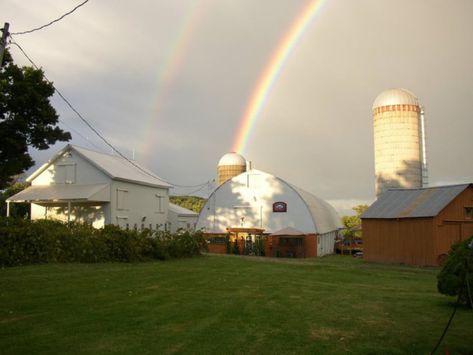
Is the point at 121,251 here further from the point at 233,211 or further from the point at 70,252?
the point at 233,211

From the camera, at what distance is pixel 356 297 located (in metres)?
12.8

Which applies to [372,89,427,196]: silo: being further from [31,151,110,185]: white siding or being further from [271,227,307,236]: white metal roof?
[31,151,110,185]: white siding

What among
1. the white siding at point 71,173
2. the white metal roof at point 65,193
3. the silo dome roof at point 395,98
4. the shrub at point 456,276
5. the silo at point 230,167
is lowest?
the shrub at point 456,276

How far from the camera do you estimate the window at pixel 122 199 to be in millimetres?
36812

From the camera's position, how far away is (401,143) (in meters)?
44.9

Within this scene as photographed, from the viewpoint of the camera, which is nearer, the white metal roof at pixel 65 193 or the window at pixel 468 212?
the window at pixel 468 212

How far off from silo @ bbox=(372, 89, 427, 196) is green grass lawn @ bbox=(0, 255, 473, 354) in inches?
1226

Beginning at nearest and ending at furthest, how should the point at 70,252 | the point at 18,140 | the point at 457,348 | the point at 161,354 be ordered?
the point at 161,354 → the point at 457,348 → the point at 70,252 → the point at 18,140

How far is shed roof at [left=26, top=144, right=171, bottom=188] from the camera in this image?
120 ft

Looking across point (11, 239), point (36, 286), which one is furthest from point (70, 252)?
point (36, 286)

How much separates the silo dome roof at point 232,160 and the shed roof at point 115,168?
1567 cm

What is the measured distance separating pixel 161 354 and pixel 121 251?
1579 centimetres

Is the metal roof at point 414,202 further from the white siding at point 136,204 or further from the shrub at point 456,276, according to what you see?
the shrub at point 456,276

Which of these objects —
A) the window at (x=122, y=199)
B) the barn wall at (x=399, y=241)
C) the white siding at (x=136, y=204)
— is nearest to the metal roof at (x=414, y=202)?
the barn wall at (x=399, y=241)
